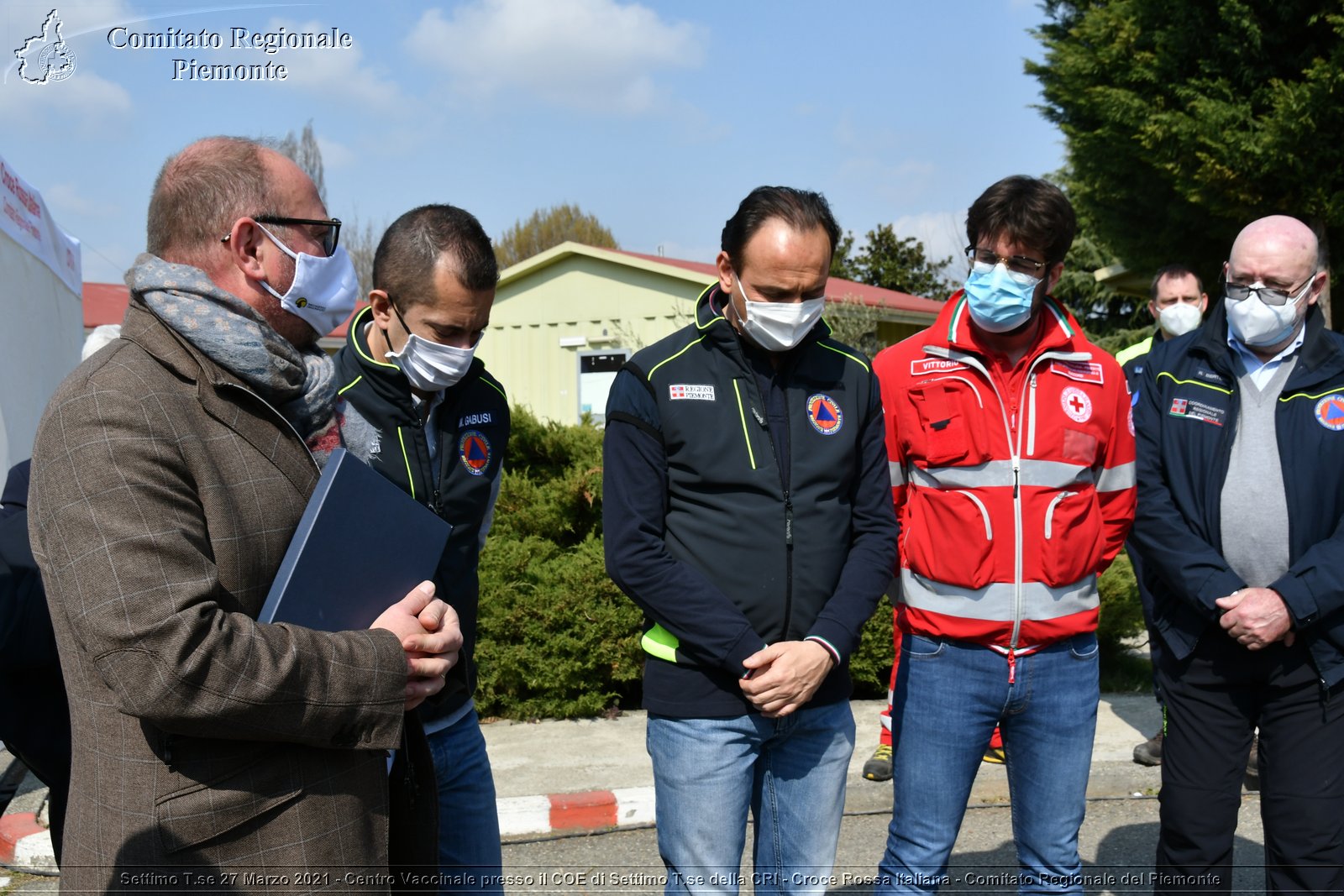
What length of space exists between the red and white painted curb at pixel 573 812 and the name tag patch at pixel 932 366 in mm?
2712

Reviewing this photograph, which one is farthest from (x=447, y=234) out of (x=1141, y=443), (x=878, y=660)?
(x=878, y=660)

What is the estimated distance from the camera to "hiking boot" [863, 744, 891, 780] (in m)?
5.12

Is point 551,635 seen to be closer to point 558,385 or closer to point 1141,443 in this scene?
point 1141,443

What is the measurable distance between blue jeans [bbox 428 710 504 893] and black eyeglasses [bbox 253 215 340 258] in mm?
1295

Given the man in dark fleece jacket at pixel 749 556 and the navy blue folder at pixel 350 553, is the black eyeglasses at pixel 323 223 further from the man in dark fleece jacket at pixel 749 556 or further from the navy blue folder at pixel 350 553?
the man in dark fleece jacket at pixel 749 556

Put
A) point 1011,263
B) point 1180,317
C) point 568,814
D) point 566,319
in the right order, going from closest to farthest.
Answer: point 1011,263 → point 568,814 → point 1180,317 → point 566,319

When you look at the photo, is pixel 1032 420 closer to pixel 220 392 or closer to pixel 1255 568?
pixel 1255 568

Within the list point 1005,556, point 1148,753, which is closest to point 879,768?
point 1148,753

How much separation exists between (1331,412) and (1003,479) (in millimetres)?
1128

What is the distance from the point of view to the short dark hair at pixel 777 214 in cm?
273

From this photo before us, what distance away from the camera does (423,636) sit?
1977mm

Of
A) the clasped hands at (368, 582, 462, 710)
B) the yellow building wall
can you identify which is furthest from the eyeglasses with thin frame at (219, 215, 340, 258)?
the yellow building wall

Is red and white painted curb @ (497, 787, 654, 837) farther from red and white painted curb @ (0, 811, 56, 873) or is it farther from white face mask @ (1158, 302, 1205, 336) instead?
white face mask @ (1158, 302, 1205, 336)

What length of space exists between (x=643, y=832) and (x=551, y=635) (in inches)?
61.3
